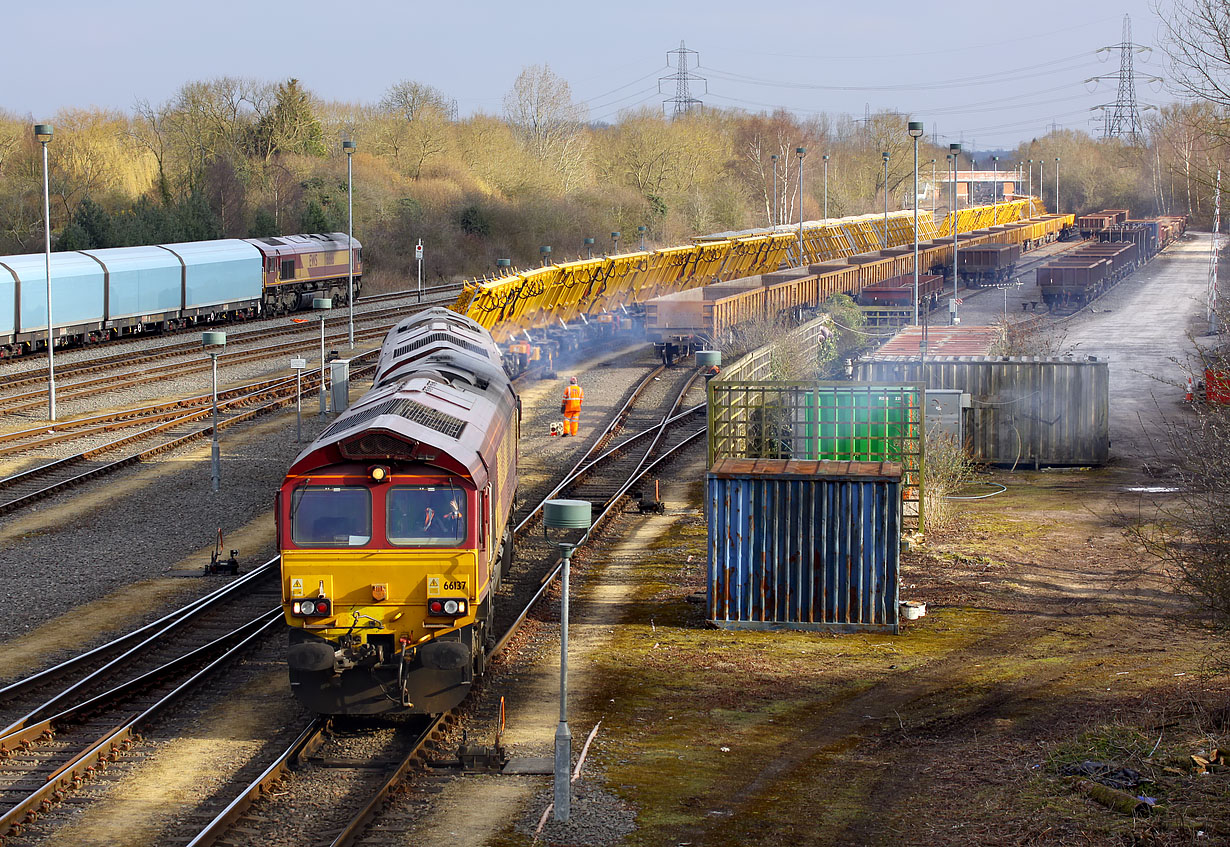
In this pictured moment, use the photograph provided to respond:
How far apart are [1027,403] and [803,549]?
522 inches

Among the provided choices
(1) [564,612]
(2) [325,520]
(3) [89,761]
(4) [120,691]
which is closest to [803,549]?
(1) [564,612]

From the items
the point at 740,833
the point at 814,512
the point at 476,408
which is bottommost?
the point at 740,833

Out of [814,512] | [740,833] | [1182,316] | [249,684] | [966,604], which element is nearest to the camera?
[740,833]

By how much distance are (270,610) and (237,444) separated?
1218 centimetres

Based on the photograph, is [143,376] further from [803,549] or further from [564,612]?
[564,612]

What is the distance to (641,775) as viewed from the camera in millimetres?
11789

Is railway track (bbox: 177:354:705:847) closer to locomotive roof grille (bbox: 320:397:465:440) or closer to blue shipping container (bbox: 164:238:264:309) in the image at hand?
locomotive roof grille (bbox: 320:397:465:440)

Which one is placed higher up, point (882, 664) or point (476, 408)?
point (476, 408)

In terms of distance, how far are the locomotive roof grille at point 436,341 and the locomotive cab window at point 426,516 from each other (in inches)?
280

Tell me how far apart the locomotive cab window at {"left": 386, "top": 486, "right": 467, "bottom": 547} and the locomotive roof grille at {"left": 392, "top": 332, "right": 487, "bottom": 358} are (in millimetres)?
7106

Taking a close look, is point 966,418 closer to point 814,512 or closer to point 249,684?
point 814,512

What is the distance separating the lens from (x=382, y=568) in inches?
480

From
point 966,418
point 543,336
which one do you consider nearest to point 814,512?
point 966,418

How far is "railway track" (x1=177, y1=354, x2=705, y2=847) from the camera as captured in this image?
10.7m
